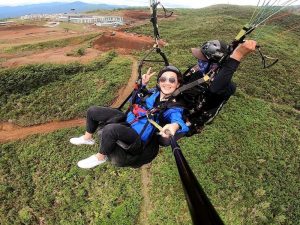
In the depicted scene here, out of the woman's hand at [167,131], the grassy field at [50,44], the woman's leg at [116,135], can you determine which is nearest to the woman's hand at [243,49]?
the woman's hand at [167,131]

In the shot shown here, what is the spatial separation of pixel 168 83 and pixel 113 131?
51.8 inches

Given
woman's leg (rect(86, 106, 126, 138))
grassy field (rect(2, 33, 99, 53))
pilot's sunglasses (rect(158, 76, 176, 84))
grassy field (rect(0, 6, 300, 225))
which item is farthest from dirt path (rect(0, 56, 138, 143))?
pilot's sunglasses (rect(158, 76, 176, 84))

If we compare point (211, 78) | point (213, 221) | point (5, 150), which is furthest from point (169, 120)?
point (5, 150)

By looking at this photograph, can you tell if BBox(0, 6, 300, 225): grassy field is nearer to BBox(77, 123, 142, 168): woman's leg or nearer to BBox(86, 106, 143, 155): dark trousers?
BBox(86, 106, 143, 155): dark trousers

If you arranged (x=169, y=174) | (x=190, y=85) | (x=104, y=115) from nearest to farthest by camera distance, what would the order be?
(x=190, y=85) → (x=104, y=115) → (x=169, y=174)

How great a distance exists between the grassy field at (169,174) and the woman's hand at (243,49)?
8.62 metres

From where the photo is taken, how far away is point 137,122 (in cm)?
695

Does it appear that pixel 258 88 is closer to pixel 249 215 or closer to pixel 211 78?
pixel 249 215

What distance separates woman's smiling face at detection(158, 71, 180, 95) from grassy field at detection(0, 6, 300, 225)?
25.2 feet

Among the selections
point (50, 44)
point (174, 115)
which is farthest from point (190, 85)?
point (50, 44)

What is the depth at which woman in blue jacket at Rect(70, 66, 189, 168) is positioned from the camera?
653cm

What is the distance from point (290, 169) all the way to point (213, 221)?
553 inches

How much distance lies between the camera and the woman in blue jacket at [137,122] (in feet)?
21.4

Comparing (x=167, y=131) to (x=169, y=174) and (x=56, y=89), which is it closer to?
(x=169, y=174)
